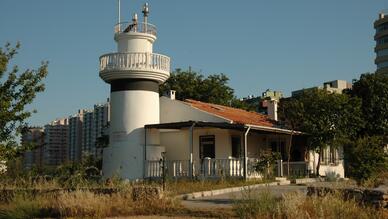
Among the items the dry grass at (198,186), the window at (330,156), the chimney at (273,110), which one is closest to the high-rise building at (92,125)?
the chimney at (273,110)

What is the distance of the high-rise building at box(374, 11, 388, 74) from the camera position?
106750 mm

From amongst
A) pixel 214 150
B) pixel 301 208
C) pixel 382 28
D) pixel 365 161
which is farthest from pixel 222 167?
pixel 382 28

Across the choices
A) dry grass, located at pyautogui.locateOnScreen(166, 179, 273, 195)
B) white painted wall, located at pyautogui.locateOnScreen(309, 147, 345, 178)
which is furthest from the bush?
white painted wall, located at pyautogui.locateOnScreen(309, 147, 345, 178)

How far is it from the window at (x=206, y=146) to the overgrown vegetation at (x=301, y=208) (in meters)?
14.6

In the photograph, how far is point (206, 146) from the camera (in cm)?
2673

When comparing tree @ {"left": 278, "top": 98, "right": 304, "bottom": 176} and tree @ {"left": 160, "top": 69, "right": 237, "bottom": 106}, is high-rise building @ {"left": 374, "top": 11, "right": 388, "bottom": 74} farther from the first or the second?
tree @ {"left": 278, "top": 98, "right": 304, "bottom": 176}

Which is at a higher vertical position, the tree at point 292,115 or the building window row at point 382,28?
the building window row at point 382,28

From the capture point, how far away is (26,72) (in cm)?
1850

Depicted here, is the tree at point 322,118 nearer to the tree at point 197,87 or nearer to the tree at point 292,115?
the tree at point 292,115

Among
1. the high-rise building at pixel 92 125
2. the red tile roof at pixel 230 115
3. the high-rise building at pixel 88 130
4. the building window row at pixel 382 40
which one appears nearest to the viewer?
the red tile roof at pixel 230 115

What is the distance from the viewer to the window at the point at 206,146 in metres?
26.5

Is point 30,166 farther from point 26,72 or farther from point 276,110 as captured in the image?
point 276,110

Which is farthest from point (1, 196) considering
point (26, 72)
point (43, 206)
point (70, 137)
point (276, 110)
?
point (70, 137)

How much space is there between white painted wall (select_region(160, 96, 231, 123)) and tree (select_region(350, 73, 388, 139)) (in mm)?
12307
